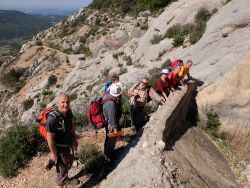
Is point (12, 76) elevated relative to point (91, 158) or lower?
lower

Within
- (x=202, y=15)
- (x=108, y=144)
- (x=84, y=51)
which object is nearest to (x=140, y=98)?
(x=108, y=144)

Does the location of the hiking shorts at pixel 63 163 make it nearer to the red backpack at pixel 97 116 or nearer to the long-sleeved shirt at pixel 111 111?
the red backpack at pixel 97 116

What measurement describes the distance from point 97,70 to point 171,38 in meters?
9.66

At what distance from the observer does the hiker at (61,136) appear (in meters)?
5.55

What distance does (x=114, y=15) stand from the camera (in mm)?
50969

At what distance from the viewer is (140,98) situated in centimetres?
820

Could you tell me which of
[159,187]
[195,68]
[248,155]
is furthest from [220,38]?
[159,187]

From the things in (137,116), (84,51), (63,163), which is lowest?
(84,51)

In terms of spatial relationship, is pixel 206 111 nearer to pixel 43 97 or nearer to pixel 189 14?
pixel 189 14

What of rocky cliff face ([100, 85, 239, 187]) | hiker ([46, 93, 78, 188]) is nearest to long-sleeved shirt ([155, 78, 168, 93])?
rocky cliff face ([100, 85, 239, 187])

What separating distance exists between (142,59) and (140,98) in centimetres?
1456

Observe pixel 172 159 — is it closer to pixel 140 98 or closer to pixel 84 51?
pixel 140 98

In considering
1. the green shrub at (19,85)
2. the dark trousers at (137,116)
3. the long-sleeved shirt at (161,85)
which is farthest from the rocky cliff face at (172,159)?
the green shrub at (19,85)

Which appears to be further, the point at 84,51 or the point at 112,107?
the point at 84,51
